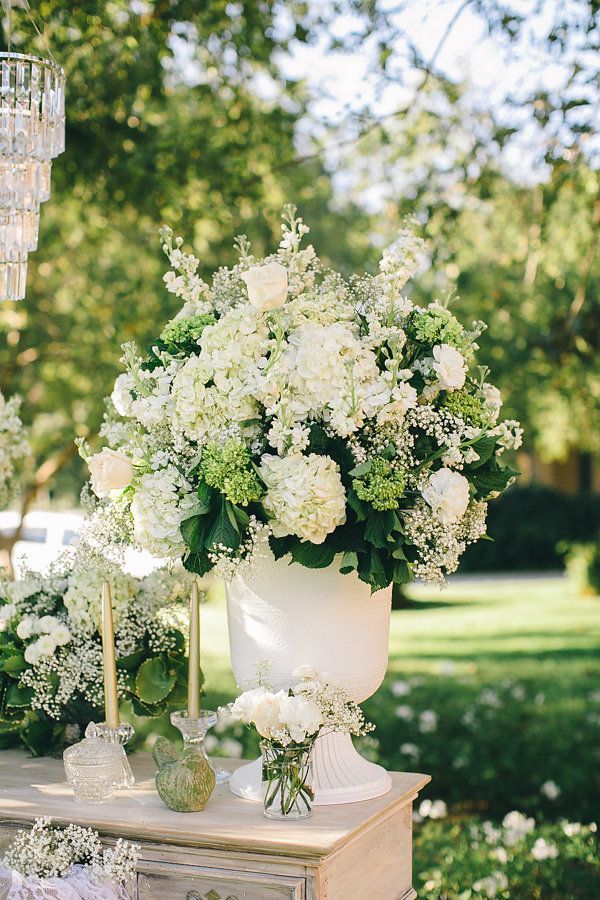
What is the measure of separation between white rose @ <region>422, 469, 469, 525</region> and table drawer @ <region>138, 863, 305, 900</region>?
2.79 feet

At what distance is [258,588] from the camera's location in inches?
102

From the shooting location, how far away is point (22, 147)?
280 cm

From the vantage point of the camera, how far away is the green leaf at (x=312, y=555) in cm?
242

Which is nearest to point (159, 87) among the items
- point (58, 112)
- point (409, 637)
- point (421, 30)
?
point (421, 30)

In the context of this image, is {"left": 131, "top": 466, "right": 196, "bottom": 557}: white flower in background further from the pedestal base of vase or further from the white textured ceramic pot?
the pedestal base of vase

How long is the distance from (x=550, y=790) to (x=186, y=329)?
3564 mm

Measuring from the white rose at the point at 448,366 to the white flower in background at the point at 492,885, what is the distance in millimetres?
2282

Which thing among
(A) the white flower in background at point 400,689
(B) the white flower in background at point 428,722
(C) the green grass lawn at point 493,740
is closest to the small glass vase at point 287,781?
(C) the green grass lawn at point 493,740

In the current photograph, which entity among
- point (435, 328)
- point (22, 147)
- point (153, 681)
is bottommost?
point (153, 681)

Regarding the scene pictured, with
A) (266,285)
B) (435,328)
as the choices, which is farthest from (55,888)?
(435,328)

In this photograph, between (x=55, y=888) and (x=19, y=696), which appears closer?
(x=55, y=888)

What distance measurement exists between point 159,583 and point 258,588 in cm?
54

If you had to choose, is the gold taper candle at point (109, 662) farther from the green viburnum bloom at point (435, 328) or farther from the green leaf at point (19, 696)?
the green viburnum bloom at point (435, 328)

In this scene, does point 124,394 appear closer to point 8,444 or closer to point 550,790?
point 8,444
